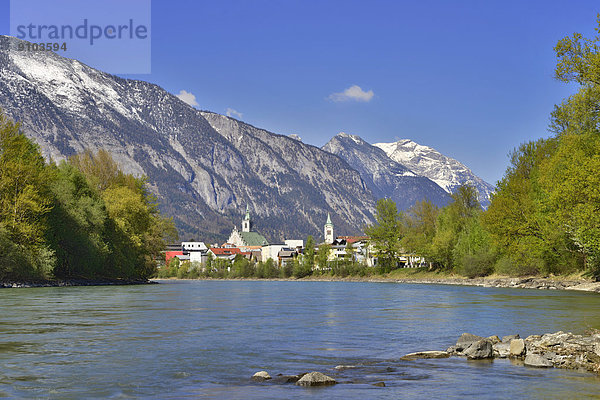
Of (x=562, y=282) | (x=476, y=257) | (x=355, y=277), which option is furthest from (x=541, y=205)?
(x=355, y=277)

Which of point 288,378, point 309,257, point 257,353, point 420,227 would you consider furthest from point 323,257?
point 288,378

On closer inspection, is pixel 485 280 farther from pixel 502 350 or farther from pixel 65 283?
pixel 502 350

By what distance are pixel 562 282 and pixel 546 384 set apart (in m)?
61.2

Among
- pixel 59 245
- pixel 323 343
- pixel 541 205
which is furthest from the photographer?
pixel 59 245

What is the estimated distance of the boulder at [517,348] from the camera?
22.6 m

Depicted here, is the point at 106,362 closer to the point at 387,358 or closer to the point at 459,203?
the point at 387,358

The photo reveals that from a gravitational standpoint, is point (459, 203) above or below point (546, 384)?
above

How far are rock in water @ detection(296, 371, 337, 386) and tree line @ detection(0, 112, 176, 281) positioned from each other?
59.5 metres

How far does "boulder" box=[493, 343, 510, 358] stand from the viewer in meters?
22.9

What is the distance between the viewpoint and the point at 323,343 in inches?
1095

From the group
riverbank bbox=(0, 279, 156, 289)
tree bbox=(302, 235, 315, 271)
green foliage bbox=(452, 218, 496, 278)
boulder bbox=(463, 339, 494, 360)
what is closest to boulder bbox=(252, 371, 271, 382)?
boulder bbox=(463, 339, 494, 360)

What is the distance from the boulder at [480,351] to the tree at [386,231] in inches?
4956

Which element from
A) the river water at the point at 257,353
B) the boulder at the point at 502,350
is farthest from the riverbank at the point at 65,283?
the boulder at the point at 502,350

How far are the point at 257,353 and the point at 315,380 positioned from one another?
23.7 feet
